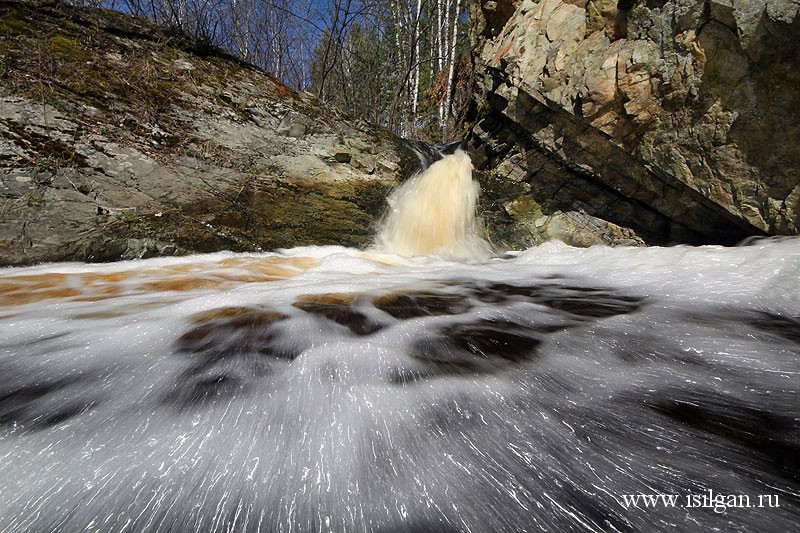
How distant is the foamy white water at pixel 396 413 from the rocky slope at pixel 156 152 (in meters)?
1.40

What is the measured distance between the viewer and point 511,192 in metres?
5.37

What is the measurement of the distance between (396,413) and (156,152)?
432 cm

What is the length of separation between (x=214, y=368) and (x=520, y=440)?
44.9 inches

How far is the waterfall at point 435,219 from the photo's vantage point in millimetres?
4840

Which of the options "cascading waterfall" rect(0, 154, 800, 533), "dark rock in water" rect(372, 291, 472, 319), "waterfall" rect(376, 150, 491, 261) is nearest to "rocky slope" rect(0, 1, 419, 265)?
"waterfall" rect(376, 150, 491, 261)

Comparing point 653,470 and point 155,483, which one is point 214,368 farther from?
point 653,470

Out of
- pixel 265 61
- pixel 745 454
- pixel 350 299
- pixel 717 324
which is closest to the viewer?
pixel 745 454

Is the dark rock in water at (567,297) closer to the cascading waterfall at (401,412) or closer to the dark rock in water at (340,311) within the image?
the cascading waterfall at (401,412)

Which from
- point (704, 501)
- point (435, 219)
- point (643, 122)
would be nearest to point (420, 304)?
point (704, 501)

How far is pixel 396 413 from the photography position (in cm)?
106

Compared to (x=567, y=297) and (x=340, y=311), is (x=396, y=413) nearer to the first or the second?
(x=340, y=311)

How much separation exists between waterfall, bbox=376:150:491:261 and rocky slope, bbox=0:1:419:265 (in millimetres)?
293

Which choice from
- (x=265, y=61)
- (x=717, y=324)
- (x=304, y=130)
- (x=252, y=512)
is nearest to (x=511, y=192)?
(x=304, y=130)

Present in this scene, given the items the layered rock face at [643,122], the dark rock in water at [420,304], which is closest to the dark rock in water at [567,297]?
the dark rock in water at [420,304]
